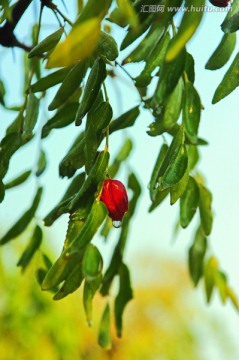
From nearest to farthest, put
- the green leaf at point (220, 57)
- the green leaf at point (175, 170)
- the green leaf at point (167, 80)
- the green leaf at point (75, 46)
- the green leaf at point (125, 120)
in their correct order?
the green leaf at point (75, 46), the green leaf at point (167, 80), the green leaf at point (175, 170), the green leaf at point (220, 57), the green leaf at point (125, 120)

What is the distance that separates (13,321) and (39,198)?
215 centimetres

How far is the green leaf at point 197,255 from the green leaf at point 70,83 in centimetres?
62

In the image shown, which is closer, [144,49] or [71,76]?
[144,49]

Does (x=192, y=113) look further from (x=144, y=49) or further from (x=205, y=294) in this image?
(x=205, y=294)

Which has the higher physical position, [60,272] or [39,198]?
[60,272]

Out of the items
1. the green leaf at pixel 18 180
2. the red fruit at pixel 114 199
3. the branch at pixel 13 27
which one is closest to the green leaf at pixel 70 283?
the red fruit at pixel 114 199


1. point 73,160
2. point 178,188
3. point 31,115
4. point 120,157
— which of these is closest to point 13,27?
point 31,115

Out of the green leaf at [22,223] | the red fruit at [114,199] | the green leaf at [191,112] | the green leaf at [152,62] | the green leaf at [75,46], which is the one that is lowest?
the green leaf at [22,223]

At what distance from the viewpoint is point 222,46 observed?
3.12 feet

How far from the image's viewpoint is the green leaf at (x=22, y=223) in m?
1.37

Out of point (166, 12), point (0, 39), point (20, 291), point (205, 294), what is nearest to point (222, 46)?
point (166, 12)

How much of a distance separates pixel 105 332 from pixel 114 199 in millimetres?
533

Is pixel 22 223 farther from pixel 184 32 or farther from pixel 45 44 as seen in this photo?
pixel 184 32

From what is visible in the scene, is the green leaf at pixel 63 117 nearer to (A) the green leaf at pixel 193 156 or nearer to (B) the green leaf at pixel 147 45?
(A) the green leaf at pixel 193 156
